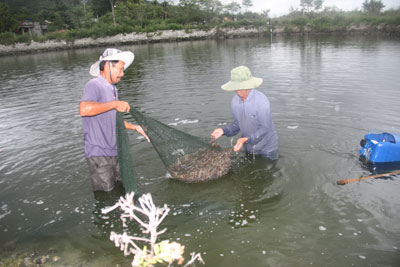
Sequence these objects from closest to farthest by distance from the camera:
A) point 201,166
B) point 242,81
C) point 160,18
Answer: point 242,81
point 201,166
point 160,18

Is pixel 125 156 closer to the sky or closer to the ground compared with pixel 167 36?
closer to the ground

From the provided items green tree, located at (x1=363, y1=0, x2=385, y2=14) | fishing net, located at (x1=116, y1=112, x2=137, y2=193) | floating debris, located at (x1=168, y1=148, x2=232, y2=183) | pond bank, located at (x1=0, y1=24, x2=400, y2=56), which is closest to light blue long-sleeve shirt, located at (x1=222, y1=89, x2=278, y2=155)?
floating debris, located at (x1=168, y1=148, x2=232, y2=183)

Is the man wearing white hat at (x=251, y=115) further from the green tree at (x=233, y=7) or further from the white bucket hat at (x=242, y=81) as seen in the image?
the green tree at (x=233, y=7)

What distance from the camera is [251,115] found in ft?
14.9

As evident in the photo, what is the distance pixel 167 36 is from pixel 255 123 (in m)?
50.2

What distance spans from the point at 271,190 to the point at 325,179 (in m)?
0.98

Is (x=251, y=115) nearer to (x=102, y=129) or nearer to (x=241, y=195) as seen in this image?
(x=241, y=195)

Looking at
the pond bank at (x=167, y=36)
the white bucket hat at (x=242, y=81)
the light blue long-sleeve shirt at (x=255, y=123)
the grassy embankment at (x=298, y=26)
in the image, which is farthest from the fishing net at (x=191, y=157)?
the pond bank at (x=167, y=36)

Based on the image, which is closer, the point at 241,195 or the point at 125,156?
the point at 125,156

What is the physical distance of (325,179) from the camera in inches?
188

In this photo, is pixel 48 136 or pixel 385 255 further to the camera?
pixel 48 136

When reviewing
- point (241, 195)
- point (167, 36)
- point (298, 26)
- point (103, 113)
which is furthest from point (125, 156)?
point (167, 36)

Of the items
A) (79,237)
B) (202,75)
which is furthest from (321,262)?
(202,75)

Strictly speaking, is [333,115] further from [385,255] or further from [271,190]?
[385,255]
